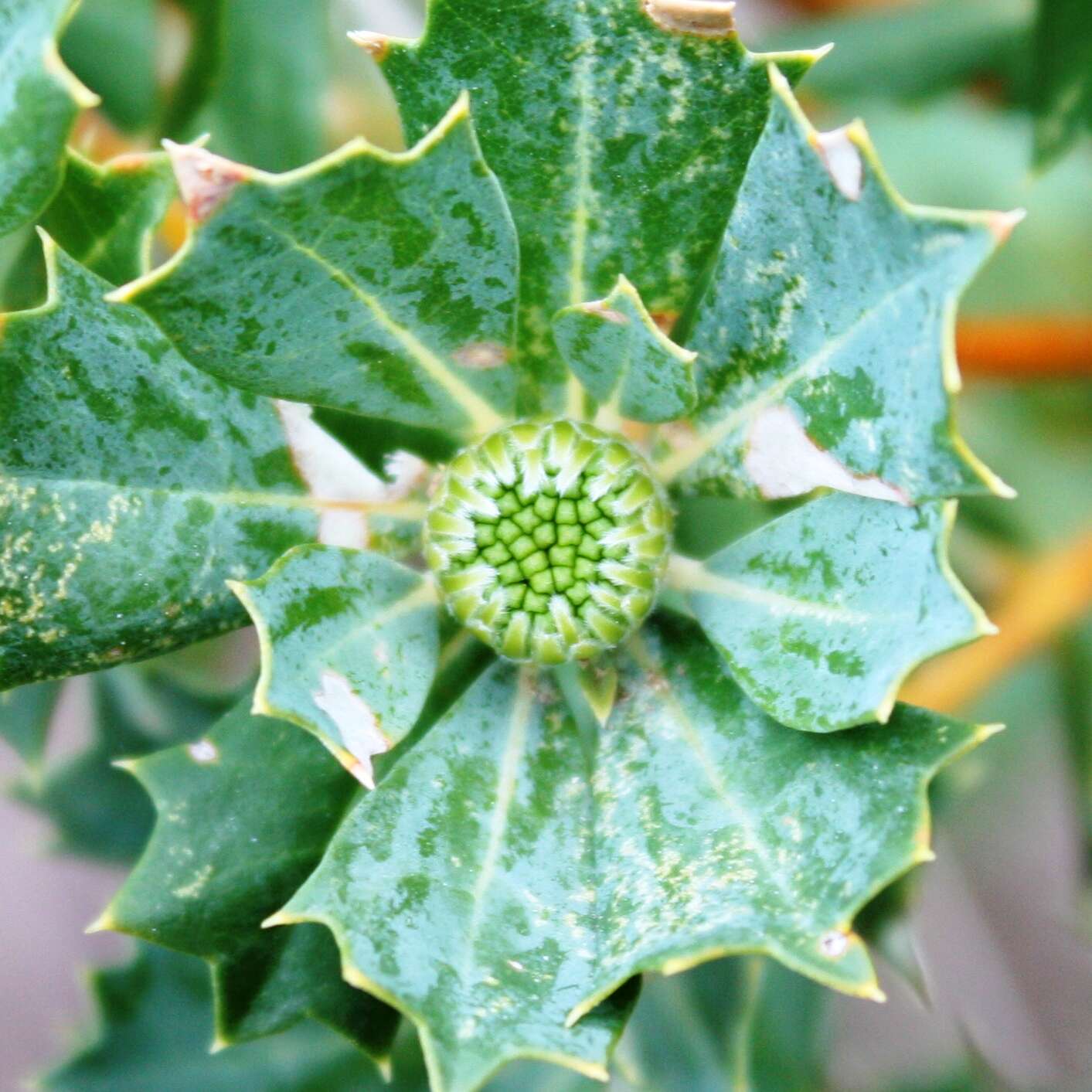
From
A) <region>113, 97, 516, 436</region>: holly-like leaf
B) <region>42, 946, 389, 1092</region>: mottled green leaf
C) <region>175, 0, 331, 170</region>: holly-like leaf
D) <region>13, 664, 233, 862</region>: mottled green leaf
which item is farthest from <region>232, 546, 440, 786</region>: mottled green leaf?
<region>42, 946, 389, 1092</region>: mottled green leaf

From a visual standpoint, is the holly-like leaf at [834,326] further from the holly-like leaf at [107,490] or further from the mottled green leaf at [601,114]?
the holly-like leaf at [107,490]

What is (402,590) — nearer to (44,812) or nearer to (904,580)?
(904,580)

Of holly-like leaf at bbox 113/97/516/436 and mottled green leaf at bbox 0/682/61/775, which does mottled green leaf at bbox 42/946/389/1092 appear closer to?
mottled green leaf at bbox 0/682/61/775

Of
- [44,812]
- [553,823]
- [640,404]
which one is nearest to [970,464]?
[640,404]

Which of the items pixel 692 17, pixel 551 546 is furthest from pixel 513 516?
pixel 692 17

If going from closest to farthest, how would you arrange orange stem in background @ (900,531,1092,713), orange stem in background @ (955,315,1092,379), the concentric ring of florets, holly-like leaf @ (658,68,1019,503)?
holly-like leaf @ (658,68,1019,503) → the concentric ring of florets → orange stem in background @ (955,315,1092,379) → orange stem in background @ (900,531,1092,713)

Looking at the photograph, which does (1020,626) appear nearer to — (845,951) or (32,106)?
(845,951)
